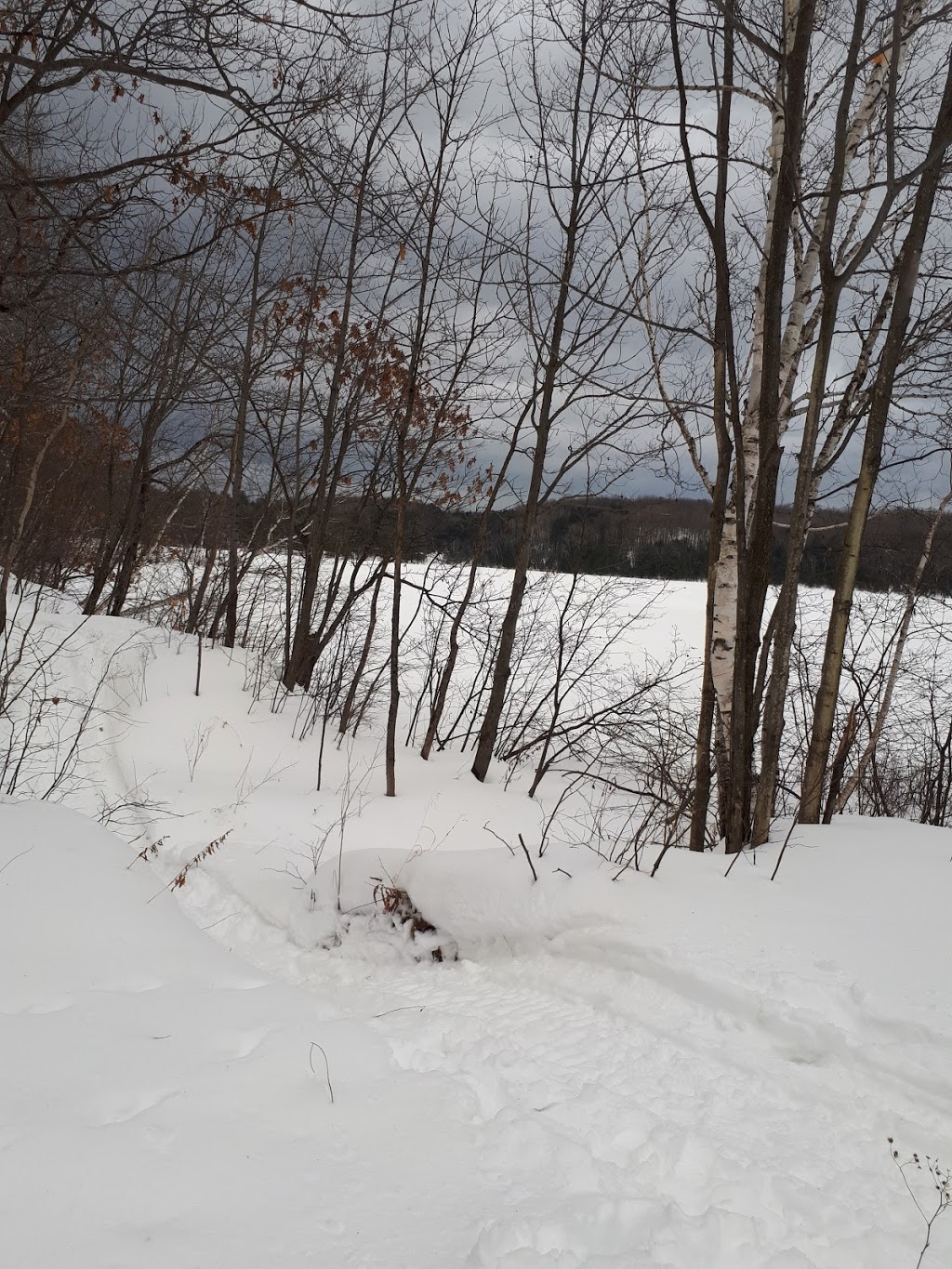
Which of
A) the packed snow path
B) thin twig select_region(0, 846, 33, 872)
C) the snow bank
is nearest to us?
the snow bank

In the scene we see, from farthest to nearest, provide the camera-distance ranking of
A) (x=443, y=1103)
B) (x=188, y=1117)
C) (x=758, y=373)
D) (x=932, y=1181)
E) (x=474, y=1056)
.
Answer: (x=758, y=373) < (x=474, y=1056) < (x=443, y=1103) < (x=932, y=1181) < (x=188, y=1117)

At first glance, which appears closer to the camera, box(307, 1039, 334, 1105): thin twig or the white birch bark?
box(307, 1039, 334, 1105): thin twig

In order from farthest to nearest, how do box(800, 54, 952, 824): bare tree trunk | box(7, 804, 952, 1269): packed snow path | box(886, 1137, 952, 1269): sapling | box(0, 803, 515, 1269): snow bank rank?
box(800, 54, 952, 824): bare tree trunk, box(886, 1137, 952, 1269): sapling, box(7, 804, 952, 1269): packed snow path, box(0, 803, 515, 1269): snow bank

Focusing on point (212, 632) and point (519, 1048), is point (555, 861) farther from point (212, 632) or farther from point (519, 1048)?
point (212, 632)

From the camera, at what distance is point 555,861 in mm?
4508

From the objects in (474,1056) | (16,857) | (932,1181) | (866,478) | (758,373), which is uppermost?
(758,373)

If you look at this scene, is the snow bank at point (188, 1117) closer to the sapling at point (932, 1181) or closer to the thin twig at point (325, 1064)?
the thin twig at point (325, 1064)

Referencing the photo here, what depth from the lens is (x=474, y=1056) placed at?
2908mm

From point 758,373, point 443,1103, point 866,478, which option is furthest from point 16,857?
point 758,373

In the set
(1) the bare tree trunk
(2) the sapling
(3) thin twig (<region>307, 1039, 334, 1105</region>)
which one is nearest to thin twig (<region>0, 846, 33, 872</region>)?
(3) thin twig (<region>307, 1039, 334, 1105</region>)

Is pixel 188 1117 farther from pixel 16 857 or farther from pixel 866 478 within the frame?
pixel 866 478

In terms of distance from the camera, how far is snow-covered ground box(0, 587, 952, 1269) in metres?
1.92

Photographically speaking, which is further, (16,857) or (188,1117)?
(16,857)

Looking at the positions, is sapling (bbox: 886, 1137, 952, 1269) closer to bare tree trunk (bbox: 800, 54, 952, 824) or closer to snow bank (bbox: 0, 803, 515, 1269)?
snow bank (bbox: 0, 803, 515, 1269)
